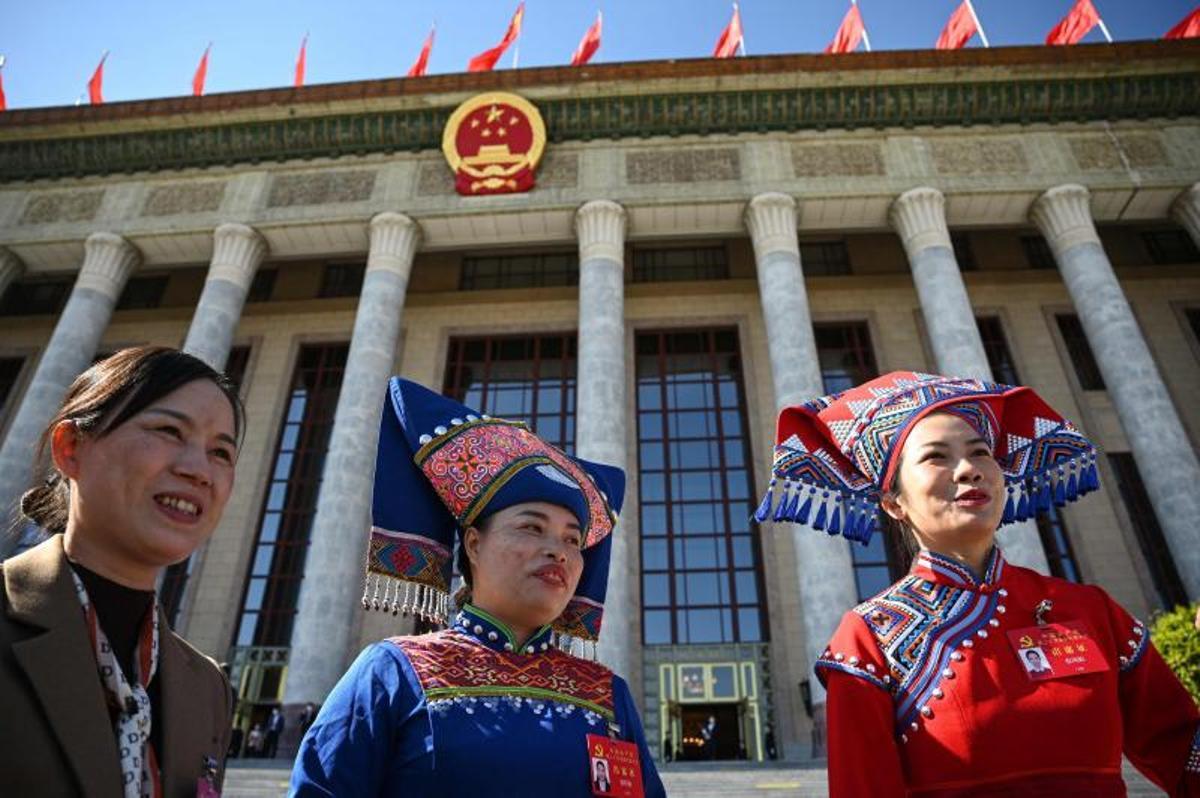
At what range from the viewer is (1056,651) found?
1912mm

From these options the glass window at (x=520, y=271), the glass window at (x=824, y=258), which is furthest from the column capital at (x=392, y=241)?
the glass window at (x=824, y=258)

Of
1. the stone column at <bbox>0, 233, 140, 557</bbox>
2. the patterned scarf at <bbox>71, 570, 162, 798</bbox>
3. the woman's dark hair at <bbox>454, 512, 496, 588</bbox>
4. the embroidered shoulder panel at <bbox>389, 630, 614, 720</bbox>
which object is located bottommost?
the patterned scarf at <bbox>71, 570, 162, 798</bbox>

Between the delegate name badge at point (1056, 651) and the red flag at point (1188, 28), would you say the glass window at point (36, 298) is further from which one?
the red flag at point (1188, 28)

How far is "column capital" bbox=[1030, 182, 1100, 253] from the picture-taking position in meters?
13.9

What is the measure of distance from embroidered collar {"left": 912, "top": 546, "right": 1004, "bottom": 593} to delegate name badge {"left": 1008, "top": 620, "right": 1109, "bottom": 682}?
0.17 metres

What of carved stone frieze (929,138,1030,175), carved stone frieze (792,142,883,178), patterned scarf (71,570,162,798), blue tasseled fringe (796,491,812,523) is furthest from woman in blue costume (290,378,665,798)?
carved stone frieze (929,138,1030,175)

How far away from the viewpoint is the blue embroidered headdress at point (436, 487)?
7.13ft

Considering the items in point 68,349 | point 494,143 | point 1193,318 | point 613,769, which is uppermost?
point 494,143

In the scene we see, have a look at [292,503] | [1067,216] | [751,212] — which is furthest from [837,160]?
[292,503]

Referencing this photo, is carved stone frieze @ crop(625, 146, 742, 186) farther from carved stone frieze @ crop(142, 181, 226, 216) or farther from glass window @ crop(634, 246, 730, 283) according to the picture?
carved stone frieze @ crop(142, 181, 226, 216)

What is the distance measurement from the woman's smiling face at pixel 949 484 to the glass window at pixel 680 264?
1622cm

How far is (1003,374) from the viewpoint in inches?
642

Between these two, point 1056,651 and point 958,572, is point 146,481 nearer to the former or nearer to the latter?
point 958,572

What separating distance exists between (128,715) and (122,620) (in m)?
0.21
